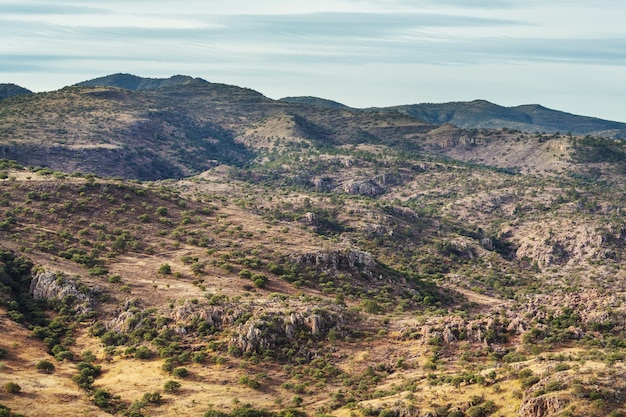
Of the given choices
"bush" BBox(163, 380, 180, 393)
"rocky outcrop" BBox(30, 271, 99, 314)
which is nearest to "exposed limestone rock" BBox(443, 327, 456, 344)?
"bush" BBox(163, 380, 180, 393)

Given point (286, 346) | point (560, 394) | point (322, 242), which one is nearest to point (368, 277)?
point (322, 242)

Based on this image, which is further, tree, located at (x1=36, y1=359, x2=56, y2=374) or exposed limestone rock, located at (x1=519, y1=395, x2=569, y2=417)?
tree, located at (x1=36, y1=359, x2=56, y2=374)

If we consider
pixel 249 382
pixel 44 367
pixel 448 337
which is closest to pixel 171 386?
pixel 249 382

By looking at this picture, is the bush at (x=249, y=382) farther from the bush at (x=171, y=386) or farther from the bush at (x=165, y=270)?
the bush at (x=165, y=270)

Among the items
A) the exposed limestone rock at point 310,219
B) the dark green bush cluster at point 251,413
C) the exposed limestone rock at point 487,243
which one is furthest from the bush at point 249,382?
the exposed limestone rock at point 487,243

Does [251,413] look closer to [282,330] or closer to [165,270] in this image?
[282,330]

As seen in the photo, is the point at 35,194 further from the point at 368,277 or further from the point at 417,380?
the point at 417,380

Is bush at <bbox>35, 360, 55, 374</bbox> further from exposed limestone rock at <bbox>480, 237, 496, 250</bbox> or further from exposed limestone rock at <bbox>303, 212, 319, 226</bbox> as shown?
exposed limestone rock at <bbox>480, 237, 496, 250</bbox>
